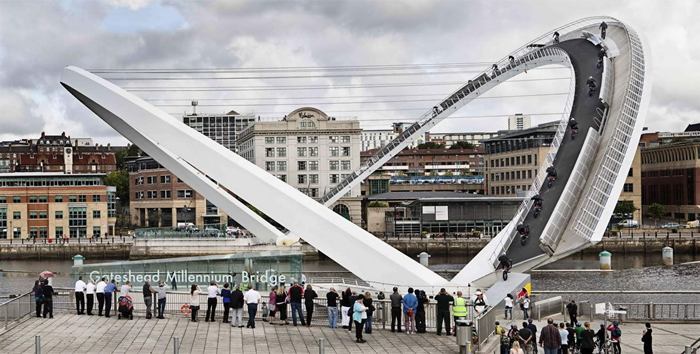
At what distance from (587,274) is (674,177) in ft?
177

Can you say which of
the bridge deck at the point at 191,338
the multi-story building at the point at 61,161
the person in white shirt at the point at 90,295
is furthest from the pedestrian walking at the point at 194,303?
the multi-story building at the point at 61,161

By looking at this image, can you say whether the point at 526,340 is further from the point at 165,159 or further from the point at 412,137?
the point at 412,137

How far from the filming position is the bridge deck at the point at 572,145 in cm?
3247

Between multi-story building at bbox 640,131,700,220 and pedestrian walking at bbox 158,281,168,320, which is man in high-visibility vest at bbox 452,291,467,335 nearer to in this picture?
pedestrian walking at bbox 158,281,168,320

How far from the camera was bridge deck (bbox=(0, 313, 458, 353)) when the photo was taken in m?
18.8

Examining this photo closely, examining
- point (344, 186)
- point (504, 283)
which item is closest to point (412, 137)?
point (344, 186)

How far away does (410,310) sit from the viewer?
2070cm

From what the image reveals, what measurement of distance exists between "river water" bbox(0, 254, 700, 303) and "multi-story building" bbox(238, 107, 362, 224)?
29.9m

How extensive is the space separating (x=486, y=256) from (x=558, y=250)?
2943mm

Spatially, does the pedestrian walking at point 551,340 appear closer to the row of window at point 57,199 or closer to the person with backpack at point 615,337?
the person with backpack at point 615,337

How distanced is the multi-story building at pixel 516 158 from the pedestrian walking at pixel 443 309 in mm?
78300

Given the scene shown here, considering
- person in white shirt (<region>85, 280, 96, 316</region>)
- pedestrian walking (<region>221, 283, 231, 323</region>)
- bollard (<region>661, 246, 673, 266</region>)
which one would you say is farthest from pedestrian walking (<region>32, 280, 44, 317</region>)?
bollard (<region>661, 246, 673, 266</region>)

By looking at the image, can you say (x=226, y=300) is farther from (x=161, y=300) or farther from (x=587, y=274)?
(x=587, y=274)

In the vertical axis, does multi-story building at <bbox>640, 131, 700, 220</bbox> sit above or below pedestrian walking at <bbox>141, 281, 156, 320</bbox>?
above
